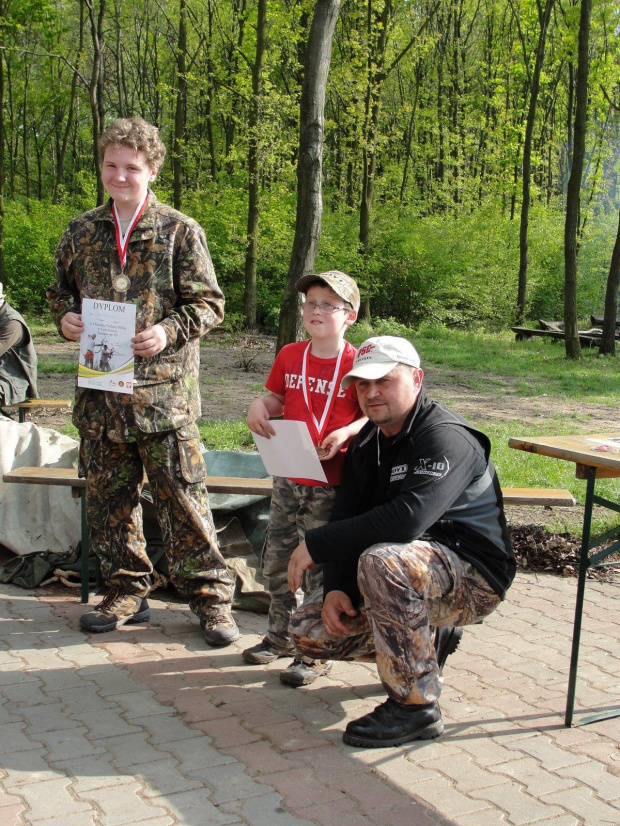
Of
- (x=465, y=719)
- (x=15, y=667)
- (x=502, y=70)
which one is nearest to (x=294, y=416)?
(x=465, y=719)

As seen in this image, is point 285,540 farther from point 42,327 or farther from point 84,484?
point 42,327

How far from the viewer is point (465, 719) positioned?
3393mm

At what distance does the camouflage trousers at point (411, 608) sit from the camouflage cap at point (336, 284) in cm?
109

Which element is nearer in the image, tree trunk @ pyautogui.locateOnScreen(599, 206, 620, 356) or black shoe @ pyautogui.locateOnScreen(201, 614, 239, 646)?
black shoe @ pyautogui.locateOnScreen(201, 614, 239, 646)

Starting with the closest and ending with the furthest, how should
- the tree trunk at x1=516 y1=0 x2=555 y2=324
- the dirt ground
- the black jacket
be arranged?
the black jacket → the dirt ground → the tree trunk at x1=516 y1=0 x2=555 y2=324

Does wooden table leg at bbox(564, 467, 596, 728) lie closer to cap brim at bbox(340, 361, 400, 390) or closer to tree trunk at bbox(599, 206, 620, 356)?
cap brim at bbox(340, 361, 400, 390)

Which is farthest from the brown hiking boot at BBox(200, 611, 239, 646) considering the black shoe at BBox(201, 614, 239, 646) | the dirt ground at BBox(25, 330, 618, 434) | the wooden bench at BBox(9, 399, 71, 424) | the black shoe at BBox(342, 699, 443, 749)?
the dirt ground at BBox(25, 330, 618, 434)

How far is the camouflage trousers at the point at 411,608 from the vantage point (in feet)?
9.91

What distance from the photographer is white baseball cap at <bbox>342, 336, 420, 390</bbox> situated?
308 cm

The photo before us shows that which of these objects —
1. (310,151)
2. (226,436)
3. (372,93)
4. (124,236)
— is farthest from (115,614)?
(372,93)

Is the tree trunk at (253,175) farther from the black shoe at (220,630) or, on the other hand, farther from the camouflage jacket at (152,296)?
the black shoe at (220,630)

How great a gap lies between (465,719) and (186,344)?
2070mm

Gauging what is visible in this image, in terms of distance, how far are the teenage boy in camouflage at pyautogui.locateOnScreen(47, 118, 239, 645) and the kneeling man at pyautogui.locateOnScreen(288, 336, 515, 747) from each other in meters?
1.03

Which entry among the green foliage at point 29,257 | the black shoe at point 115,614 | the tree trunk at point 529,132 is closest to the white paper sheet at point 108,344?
the black shoe at point 115,614
